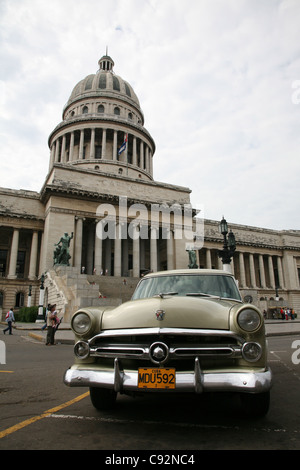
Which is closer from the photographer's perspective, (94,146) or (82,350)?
(82,350)

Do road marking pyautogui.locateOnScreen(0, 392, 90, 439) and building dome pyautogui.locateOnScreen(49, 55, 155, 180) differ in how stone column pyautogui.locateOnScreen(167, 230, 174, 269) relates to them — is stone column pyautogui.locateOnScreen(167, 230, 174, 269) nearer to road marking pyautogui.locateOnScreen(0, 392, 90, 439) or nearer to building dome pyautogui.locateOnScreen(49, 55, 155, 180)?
building dome pyautogui.locateOnScreen(49, 55, 155, 180)

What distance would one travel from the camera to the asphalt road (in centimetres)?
290

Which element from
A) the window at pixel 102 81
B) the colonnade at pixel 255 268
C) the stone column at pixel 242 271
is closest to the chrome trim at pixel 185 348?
the colonnade at pixel 255 268

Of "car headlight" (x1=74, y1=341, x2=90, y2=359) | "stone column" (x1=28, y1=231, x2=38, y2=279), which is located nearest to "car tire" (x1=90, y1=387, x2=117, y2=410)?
"car headlight" (x1=74, y1=341, x2=90, y2=359)

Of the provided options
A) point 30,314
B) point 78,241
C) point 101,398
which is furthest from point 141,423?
point 78,241

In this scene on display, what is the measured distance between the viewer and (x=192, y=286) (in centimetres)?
489

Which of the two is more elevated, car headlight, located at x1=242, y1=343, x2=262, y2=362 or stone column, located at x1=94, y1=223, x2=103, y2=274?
stone column, located at x1=94, y1=223, x2=103, y2=274

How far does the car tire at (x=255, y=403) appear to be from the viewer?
344cm

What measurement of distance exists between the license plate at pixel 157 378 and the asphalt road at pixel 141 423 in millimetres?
460

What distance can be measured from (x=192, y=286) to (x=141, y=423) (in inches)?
79.0

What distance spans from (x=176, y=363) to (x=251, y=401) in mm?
925

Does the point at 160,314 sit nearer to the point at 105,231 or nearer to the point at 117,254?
the point at 117,254

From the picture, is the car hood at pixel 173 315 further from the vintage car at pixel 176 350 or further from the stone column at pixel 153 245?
the stone column at pixel 153 245

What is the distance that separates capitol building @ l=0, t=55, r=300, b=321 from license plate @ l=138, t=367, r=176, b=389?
59.7 ft
